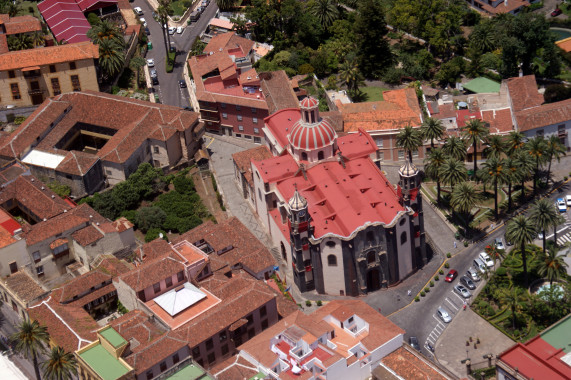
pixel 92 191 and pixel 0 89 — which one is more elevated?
pixel 0 89

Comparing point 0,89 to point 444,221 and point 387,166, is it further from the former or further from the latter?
point 444,221

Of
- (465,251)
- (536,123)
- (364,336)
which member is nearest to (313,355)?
(364,336)

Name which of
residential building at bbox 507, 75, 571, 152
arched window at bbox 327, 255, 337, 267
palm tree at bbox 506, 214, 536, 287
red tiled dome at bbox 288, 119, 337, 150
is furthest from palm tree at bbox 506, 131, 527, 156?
arched window at bbox 327, 255, 337, 267

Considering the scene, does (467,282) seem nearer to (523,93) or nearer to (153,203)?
(523,93)

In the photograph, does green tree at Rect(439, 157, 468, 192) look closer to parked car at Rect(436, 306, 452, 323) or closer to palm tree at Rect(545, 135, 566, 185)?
palm tree at Rect(545, 135, 566, 185)

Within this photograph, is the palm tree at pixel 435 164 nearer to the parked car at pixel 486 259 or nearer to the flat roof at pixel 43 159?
the parked car at pixel 486 259

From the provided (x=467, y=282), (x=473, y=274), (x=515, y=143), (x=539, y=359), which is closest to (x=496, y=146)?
(x=515, y=143)
